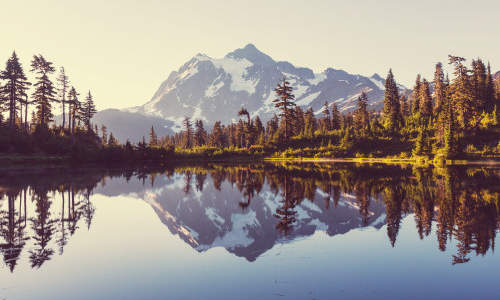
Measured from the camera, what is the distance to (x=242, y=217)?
15250 millimetres

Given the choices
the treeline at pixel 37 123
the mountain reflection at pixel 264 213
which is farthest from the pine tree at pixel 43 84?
the mountain reflection at pixel 264 213

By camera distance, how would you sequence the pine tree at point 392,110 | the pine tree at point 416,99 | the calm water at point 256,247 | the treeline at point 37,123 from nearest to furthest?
the calm water at point 256,247 < the treeline at point 37,123 < the pine tree at point 392,110 < the pine tree at point 416,99

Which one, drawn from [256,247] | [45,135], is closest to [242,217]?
[256,247]

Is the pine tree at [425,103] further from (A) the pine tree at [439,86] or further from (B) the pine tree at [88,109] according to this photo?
(B) the pine tree at [88,109]

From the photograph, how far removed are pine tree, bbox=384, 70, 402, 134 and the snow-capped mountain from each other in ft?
218

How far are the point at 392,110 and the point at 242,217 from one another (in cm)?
8123

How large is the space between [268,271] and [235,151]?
205 feet

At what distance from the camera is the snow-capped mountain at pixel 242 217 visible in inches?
447

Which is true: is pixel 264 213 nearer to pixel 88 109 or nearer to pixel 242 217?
pixel 242 217

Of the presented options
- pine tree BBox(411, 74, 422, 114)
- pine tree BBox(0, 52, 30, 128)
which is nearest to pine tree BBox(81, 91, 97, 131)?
pine tree BBox(0, 52, 30, 128)

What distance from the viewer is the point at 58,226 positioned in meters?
13.0

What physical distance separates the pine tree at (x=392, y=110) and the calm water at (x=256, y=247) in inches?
2581

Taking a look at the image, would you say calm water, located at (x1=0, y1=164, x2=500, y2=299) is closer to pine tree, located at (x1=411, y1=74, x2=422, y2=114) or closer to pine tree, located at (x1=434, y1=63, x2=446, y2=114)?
pine tree, located at (x1=434, y1=63, x2=446, y2=114)

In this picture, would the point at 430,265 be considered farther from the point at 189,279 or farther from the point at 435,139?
the point at 435,139
